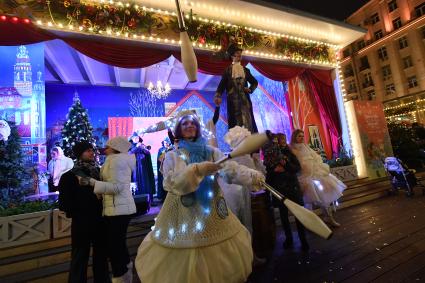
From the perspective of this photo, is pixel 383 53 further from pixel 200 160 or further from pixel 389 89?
pixel 200 160

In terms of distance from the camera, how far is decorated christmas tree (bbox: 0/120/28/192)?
446 centimetres

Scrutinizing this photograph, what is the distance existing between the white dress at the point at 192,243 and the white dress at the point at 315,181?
8.20ft

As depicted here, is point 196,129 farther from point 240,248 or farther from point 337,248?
point 337,248

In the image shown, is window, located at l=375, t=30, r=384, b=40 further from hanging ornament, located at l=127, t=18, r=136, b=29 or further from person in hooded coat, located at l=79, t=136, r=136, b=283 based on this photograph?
person in hooded coat, located at l=79, t=136, r=136, b=283

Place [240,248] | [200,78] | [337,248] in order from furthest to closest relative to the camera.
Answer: [200,78]
[337,248]
[240,248]

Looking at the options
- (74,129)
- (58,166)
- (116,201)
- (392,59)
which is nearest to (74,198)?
(116,201)

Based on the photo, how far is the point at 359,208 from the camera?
5.34 metres

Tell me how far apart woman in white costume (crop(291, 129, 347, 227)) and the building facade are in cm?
2171

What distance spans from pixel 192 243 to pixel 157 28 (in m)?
5.58

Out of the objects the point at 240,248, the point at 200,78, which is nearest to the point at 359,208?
the point at 240,248

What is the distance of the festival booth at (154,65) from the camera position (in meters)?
5.16

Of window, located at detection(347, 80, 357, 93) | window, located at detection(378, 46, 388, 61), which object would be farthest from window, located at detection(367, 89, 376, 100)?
window, located at detection(378, 46, 388, 61)

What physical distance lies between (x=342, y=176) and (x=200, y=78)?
627 cm

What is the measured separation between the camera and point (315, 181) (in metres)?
4.05
